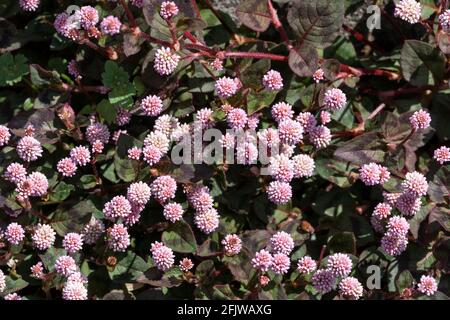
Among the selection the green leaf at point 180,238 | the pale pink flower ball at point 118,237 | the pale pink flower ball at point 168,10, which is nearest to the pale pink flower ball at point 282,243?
the green leaf at point 180,238

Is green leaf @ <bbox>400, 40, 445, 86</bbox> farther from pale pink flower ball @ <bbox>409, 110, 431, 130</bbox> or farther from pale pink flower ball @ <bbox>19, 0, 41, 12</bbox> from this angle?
pale pink flower ball @ <bbox>19, 0, 41, 12</bbox>

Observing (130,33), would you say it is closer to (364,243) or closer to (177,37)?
(177,37)

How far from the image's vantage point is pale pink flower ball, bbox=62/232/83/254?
247 centimetres

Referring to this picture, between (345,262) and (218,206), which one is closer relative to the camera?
(345,262)

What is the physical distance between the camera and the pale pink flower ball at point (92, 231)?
2.53 meters

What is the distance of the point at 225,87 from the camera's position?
245 cm

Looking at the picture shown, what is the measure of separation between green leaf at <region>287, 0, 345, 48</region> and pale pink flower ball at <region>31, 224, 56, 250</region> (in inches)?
46.5

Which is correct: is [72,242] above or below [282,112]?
below

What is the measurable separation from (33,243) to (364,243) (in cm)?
127

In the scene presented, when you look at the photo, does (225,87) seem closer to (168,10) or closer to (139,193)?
(168,10)

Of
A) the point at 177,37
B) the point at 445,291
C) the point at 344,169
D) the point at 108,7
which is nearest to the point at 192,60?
the point at 177,37

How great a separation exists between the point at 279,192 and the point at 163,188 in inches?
16.6

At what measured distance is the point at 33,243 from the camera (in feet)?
8.34

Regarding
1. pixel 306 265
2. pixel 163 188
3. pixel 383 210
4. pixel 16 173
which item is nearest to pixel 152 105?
pixel 163 188
